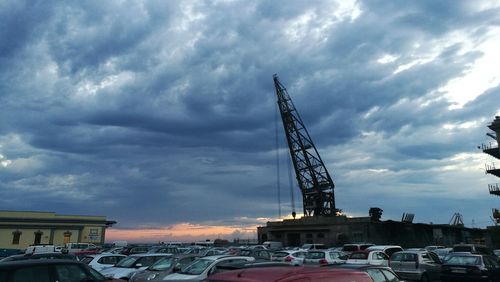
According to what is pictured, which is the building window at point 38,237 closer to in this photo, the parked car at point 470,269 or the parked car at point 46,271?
the parked car at point 46,271

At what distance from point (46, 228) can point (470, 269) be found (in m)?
58.9

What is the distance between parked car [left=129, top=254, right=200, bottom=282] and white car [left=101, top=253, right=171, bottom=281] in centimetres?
93

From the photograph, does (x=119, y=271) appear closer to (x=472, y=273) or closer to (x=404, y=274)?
(x=404, y=274)

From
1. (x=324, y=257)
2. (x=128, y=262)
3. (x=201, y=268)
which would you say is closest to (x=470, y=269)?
(x=324, y=257)

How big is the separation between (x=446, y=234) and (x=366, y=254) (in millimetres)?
60270

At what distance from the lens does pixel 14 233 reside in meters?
59.3

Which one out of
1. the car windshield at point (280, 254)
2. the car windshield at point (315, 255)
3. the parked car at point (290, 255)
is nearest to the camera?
the car windshield at point (315, 255)

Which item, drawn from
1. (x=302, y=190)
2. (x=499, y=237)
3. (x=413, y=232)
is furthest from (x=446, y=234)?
(x=302, y=190)

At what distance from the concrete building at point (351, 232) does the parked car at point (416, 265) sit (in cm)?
4154

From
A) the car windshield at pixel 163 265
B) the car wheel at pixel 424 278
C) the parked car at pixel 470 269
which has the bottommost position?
the car wheel at pixel 424 278

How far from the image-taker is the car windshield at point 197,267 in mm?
14375

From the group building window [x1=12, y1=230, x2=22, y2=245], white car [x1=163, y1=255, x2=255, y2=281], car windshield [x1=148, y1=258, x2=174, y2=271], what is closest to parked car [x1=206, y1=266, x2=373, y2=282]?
white car [x1=163, y1=255, x2=255, y2=281]

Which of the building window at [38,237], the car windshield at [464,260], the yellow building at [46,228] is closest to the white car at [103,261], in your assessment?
the car windshield at [464,260]

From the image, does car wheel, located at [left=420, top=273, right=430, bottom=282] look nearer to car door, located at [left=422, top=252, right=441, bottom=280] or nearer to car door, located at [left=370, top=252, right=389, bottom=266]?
car door, located at [left=422, top=252, right=441, bottom=280]
